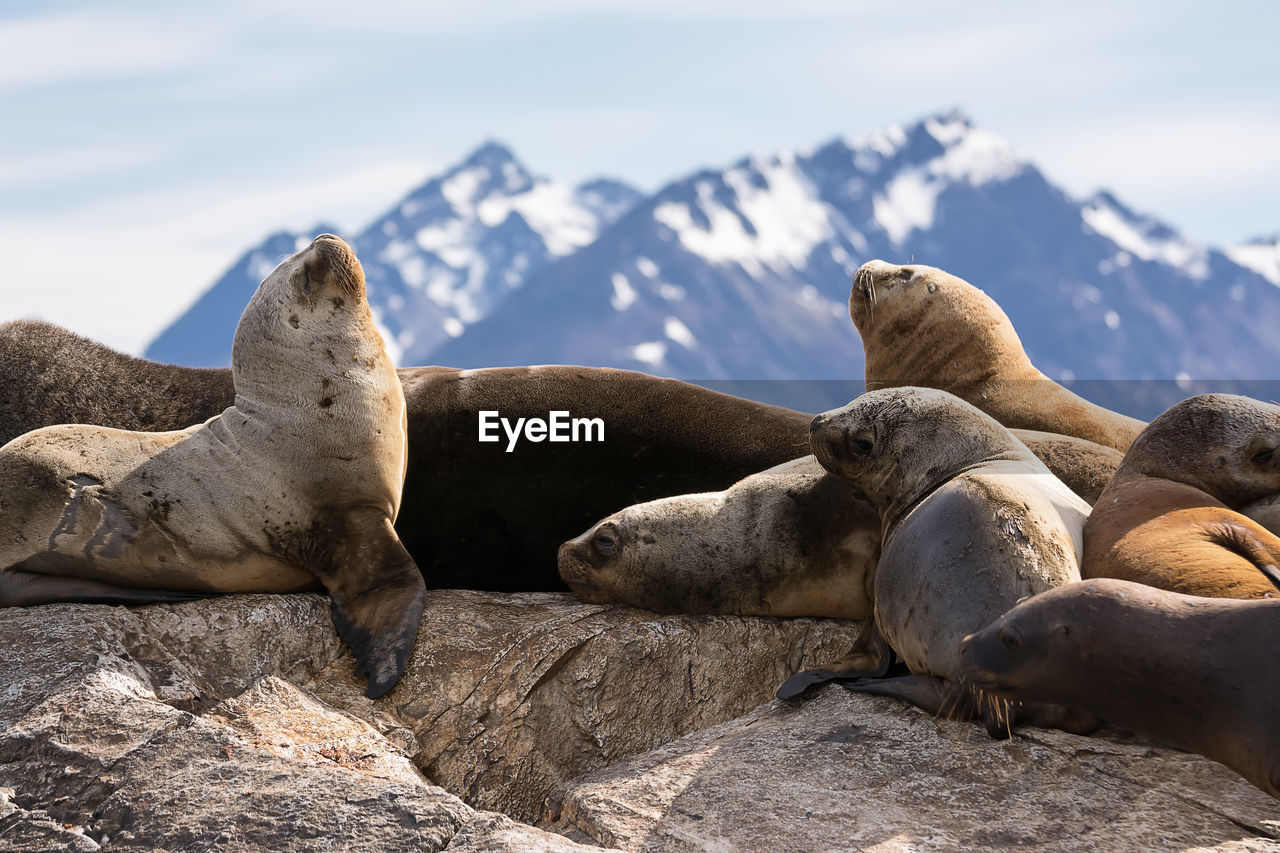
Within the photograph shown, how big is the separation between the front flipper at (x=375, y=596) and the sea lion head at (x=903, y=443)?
6.07 feet

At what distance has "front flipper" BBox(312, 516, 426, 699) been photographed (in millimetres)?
4957

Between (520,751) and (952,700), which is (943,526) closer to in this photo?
(952,700)

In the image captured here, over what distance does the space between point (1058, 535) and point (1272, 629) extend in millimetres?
895

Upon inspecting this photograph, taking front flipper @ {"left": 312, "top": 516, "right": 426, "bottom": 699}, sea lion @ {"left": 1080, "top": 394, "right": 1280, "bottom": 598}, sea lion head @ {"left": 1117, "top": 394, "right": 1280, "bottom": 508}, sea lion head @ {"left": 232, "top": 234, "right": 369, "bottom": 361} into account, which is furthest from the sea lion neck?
sea lion head @ {"left": 232, "top": 234, "right": 369, "bottom": 361}

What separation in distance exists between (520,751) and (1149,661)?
7.88 feet

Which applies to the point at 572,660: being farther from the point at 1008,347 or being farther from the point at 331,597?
the point at 1008,347

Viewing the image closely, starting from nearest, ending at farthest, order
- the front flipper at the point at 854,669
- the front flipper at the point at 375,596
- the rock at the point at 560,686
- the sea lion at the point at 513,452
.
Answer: the front flipper at the point at 854,669 → the rock at the point at 560,686 → the front flipper at the point at 375,596 → the sea lion at the point at 513,452

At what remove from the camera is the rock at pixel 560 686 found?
482 centimetres

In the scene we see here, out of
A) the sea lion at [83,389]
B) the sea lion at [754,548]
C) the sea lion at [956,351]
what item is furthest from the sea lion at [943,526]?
the sea lion at [83,389]

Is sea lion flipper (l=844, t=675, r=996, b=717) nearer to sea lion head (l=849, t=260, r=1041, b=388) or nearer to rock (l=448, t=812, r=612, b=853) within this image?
rock (l=448, t=812, r=612, b=853)

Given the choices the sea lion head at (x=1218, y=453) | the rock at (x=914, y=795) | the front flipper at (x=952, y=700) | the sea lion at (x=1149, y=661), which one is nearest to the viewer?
the rock at (x=914, y=795)

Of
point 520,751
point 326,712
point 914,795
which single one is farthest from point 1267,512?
point 326,712

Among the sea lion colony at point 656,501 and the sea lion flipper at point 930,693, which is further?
the sea lion colony at point 656,501

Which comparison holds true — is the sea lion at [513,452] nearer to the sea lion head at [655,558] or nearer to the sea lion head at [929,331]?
the sea lion head at [655,558]
